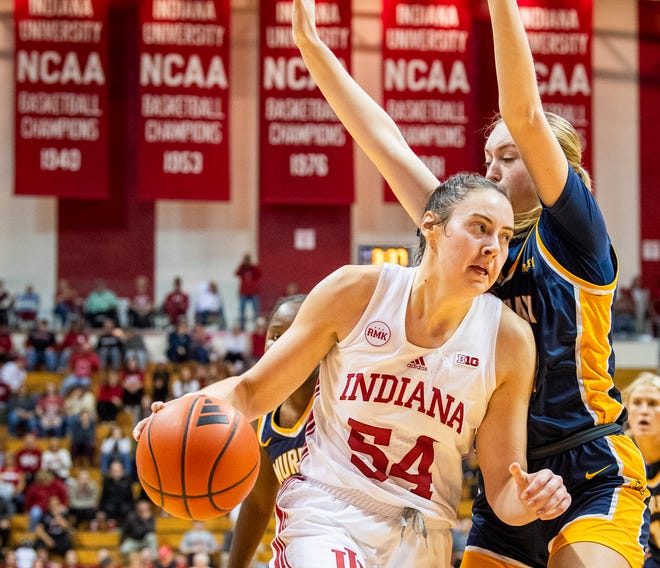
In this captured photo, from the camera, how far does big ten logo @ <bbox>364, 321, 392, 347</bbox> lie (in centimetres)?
301

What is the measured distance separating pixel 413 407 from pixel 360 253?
15749 mm

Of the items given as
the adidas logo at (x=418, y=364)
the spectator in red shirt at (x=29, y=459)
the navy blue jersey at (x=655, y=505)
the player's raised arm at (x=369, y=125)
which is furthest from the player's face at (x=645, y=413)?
the spectator in red shirt at (x=29, y=459)

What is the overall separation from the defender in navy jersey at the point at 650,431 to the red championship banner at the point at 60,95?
14141 mm

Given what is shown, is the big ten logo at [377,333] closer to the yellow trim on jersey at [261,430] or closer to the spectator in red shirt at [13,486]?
the yellow trim on jersey at [261,430]

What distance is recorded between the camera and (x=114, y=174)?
63.0 feet

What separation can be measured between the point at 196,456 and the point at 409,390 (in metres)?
0.65

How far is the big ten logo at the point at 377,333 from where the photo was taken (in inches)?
119

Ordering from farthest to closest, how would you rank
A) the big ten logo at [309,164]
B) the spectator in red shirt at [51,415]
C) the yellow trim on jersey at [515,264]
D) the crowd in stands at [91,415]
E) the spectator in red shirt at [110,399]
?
the big ten logo at [309,164] < the spectator in red shirt at [110,399] < the spectator in red shirt at [51,415] < the crowd in stands at [91,415] < the yellow trim on jersey at [515,264]

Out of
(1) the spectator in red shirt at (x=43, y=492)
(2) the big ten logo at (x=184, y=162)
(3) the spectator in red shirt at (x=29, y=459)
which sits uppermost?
(2) the big ten logo at (x=184, y=162)

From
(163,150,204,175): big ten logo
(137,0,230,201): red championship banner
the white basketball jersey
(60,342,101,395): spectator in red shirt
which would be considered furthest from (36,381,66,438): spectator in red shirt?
the white basketball jersey

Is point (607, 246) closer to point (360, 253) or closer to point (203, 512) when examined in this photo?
point (203, 512)

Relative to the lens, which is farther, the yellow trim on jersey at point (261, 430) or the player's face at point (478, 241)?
the yellow trim on jersey at point (261, 430)

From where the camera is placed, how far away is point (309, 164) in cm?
1800

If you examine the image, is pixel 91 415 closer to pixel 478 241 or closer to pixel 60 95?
pixel 60 95
